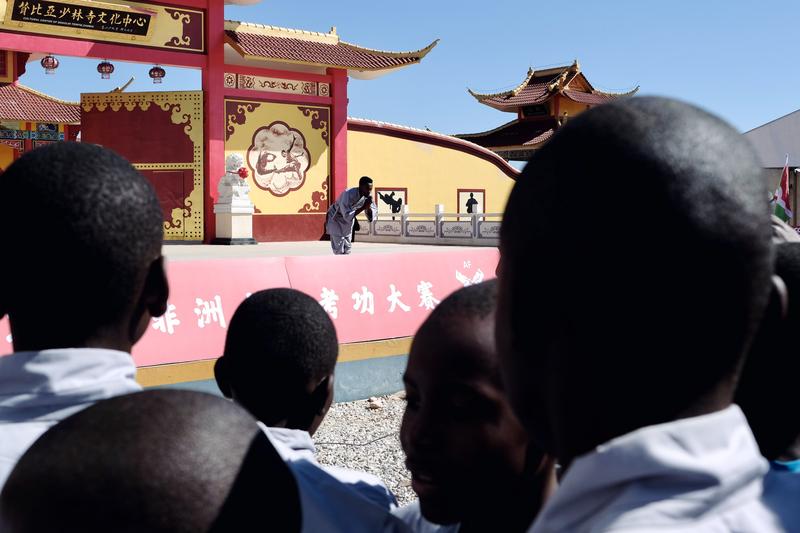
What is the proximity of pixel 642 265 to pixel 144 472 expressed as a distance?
45 centimetres

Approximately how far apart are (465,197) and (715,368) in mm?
19854

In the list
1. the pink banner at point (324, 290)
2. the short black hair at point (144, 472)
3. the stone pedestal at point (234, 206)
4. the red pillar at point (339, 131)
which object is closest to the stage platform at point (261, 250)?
the stone pedestal at point (234, 206)

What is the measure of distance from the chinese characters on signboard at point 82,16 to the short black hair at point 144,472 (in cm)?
1267

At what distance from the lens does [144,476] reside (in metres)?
0.69

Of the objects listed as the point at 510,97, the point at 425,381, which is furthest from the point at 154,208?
the point at 510,97

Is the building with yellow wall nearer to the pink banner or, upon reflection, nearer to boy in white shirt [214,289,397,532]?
the pink banner

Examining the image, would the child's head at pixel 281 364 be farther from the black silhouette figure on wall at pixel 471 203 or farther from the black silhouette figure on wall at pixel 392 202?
the black silhouette figure on wall at pixel 471 203

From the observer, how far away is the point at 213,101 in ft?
47.2

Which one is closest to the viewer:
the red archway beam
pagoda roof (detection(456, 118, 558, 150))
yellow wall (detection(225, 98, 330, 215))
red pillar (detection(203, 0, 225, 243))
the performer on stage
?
the performer on stage

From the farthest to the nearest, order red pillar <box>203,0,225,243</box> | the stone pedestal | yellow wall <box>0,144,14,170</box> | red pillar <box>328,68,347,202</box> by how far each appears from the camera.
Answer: yellow wall <box>0,144,14,170</box> → red pillar <box>328,68,347,202</box> → the stone pedestal → red pillar <box>203,0,225,243</box>

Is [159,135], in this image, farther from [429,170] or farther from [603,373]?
[603,373]

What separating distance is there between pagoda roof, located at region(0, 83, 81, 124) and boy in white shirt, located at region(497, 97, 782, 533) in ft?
70.6

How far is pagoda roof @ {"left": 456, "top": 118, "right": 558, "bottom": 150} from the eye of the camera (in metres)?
26.2

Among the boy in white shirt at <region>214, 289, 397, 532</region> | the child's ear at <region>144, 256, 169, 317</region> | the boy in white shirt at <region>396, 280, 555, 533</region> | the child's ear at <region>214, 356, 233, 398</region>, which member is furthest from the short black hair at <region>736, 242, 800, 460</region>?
the child's ear at <region>214, 356, 233, 398</region>
